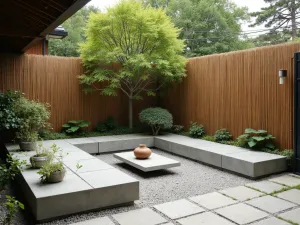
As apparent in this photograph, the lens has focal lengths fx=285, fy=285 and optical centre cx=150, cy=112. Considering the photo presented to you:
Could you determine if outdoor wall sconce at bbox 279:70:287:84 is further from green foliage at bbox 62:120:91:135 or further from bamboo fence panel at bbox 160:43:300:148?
green foliage at bbox 62:120:91:135

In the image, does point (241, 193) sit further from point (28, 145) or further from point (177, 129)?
point (177, 129)

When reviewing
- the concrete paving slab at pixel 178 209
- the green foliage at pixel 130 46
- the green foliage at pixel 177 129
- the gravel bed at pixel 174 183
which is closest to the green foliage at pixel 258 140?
the gravel bed at pixel 174 183

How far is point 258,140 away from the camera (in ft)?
19.6

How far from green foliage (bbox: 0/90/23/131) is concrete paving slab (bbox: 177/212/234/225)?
4341mm

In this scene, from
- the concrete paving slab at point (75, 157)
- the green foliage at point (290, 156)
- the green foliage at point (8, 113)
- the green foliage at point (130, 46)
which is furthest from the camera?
the green foliage at point (130, 46)

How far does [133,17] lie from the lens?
7.85 metres

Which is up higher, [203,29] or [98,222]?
[203,29]

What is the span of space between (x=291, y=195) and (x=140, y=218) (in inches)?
92.5

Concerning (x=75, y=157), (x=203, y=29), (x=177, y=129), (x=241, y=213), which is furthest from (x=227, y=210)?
(x=203, y=29)

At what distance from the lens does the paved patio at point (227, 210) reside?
3.37 meters

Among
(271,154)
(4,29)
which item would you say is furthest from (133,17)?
(271,154)

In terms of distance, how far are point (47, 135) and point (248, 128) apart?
17.2 feet

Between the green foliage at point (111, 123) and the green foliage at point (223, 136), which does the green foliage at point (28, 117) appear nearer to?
the green foliage at point (111, 123)

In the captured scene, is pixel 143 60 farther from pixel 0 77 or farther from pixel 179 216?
pixel 179 216
